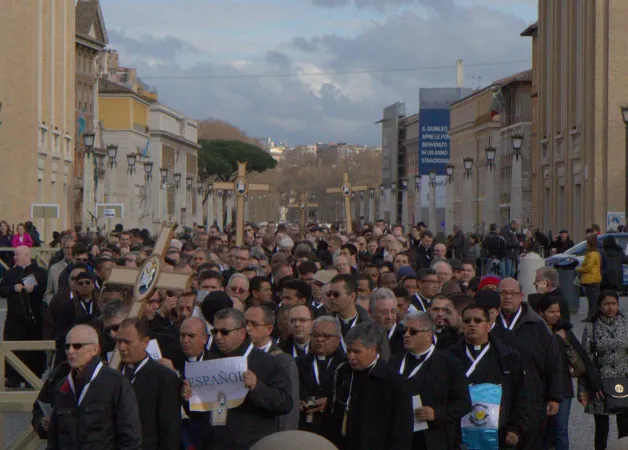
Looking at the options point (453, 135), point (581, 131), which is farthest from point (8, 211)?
point (453, 135)

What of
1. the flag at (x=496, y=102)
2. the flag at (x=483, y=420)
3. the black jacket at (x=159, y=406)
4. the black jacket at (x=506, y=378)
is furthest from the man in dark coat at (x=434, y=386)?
the flag at (x=496, y=102)

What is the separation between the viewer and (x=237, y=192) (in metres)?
29.2

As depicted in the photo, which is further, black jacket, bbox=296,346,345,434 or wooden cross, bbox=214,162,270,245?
wooden cross, bbox=214,162,270,245

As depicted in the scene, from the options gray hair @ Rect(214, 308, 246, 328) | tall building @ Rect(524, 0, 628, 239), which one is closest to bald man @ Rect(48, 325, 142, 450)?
gray hair @ Rect(214, 308, 246, 328)

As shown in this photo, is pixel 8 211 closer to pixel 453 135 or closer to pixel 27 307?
pixel 27 307

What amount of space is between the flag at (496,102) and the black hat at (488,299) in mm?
95239

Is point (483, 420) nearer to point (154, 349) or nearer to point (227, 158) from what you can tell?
point (154, 349)

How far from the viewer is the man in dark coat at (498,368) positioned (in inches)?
375

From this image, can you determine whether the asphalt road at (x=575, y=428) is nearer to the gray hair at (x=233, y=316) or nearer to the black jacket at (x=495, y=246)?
the gray hair at (x=233, y=316)

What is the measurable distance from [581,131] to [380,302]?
140 ft

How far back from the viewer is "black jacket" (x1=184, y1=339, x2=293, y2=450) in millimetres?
8172

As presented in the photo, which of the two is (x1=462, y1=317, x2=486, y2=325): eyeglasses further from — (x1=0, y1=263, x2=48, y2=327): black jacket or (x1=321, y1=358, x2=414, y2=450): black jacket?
(x1=0, y1=263, x2=48, y2=327): black jacket

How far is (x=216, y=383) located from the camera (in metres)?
8.19

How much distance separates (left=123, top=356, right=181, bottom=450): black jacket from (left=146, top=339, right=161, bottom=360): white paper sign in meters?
0.76
